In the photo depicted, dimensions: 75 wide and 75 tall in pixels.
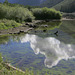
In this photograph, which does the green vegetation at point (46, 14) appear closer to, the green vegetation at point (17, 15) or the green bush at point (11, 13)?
the green vegetation at point (17, 15)

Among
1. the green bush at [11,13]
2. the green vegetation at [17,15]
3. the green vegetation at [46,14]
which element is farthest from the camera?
the green vegetation at [46,14]

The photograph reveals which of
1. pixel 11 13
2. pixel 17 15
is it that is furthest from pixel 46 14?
pixel 11 13

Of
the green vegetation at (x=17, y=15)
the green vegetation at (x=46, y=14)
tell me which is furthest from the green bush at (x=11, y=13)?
the green vegetation at (x=46, y=14)

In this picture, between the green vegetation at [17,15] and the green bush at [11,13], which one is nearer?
the green vegetation at [17,15]

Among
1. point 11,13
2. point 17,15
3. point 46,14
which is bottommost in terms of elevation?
point 46,14

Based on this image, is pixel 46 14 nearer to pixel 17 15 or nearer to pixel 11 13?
pixel 17 15

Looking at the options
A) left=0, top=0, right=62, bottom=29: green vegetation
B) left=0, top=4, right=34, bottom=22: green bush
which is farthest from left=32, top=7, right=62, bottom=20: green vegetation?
left=0, top=4, right=34, bottom=22: green bush

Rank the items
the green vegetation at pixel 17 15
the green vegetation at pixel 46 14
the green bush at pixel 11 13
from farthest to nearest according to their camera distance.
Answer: the green vegetation at pixel 46 14 → the green bush at pixel 11 13 → the green vegetation at pixel 17 15

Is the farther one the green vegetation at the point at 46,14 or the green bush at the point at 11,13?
the green vegetation at the point at 46,14

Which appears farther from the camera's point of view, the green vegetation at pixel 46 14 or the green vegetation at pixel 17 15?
the green vegetation at pixel 46 14

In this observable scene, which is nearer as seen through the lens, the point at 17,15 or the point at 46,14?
the point at 17,15

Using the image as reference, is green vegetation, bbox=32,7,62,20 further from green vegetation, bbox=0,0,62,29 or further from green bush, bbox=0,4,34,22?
green bush, bbox=0,4,34,22

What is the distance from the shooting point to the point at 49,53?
84.7ft

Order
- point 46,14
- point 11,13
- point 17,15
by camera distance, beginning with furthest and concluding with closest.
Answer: point 46,14, point 17,15, point 11,13
